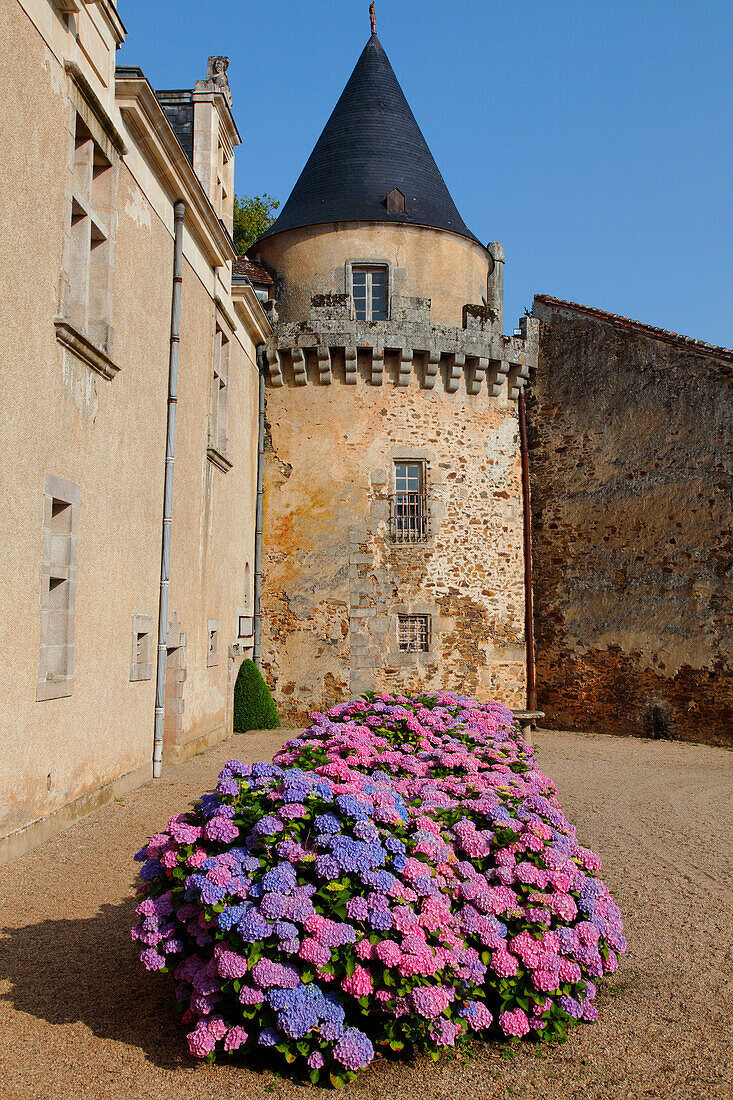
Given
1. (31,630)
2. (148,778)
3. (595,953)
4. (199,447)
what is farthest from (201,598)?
(595,953)

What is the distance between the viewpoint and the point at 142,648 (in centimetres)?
797

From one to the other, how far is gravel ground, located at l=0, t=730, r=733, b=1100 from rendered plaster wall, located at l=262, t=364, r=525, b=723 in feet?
21.1

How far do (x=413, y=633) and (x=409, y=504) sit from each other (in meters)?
1.95

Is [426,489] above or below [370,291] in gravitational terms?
below

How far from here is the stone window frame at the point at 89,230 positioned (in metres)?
6.08

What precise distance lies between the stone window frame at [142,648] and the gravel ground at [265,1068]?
58.0 inches

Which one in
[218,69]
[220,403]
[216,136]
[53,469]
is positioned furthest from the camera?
[218,69]

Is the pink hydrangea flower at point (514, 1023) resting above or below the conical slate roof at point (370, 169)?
below

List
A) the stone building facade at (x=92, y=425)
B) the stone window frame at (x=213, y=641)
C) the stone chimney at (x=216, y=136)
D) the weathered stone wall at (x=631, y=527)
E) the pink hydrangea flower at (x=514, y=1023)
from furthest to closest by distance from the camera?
the weathered stone wall at (x=631, y=527), the stone chimney at (x=216, y=136), the stone window frame at (x=213, y=641), the stone building facade at (x=92, y=425), the pink hydrangea flower at (x=514, y=1023)

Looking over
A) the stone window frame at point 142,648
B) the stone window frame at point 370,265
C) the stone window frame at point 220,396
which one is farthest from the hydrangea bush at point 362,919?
the stone window frame at point 370,265

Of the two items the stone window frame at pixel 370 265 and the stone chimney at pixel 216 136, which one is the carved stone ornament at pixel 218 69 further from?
the stone window frame at pixel 370 265

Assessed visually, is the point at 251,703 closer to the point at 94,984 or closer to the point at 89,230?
the point at 89,230

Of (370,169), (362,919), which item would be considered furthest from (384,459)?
(362,919)

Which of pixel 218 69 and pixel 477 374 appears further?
pixel 477 374
